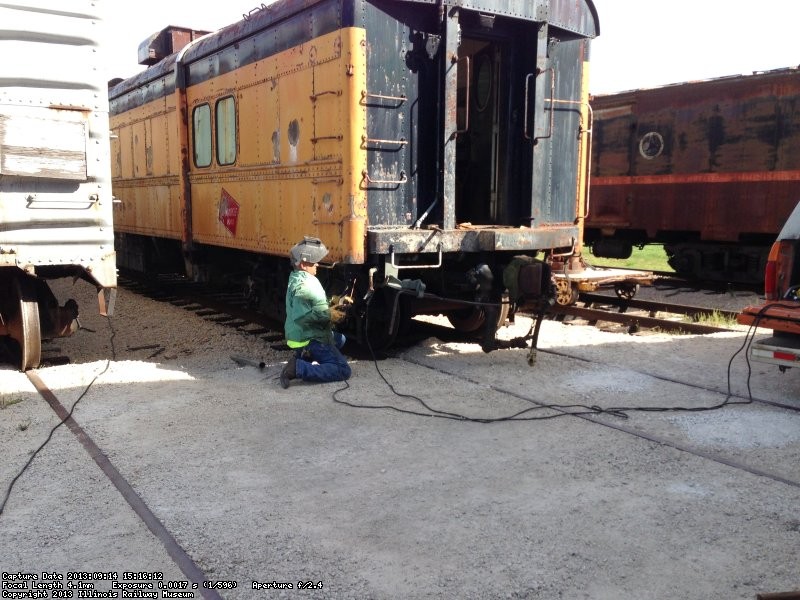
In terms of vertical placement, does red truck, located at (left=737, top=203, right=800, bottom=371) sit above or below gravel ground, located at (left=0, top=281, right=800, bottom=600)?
above

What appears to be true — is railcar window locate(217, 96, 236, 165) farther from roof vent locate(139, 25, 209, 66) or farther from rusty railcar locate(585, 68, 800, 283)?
rusty railcar locate(585, 68, 800, 283)

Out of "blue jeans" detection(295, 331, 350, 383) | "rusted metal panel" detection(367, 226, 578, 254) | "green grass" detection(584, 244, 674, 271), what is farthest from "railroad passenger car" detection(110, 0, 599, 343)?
"green grass" detection(584, 244, 674, 271)

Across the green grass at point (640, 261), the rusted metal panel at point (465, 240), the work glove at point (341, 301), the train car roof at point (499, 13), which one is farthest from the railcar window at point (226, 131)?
the green grass at point (640, 261)


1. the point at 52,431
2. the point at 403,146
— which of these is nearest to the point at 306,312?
the point at 403,146

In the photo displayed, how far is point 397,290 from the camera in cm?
677

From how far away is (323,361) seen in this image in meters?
6.49

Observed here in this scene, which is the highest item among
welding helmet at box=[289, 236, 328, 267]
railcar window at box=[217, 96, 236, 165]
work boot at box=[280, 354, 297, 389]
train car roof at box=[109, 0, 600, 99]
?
train car roof at box=[109, 0, 600, 99]

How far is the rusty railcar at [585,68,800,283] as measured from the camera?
12.0 meters

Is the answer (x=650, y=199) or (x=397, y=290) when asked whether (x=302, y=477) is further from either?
(x=650, y=199)

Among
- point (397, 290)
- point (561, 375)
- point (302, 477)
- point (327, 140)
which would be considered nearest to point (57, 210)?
point (327, 140)

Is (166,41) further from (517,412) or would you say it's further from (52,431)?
(517,412)

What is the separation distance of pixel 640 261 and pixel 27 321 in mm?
16187

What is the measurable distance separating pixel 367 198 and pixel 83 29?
A: 8.96 ft

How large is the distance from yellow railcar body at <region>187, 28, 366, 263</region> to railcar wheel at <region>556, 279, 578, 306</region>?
3614 mm
